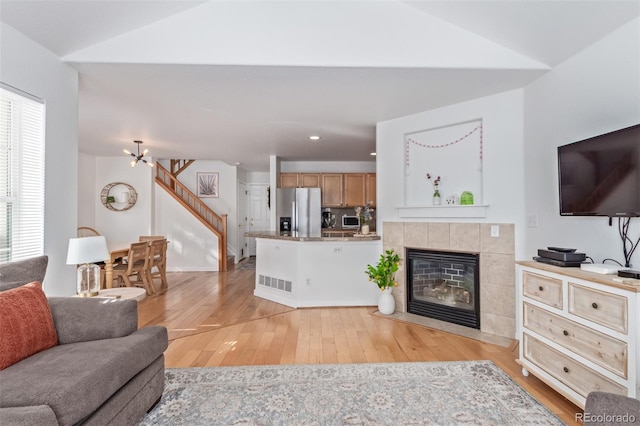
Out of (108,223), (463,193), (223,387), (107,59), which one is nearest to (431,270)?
(463,193)

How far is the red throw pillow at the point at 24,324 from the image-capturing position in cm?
159

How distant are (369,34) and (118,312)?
280 cm

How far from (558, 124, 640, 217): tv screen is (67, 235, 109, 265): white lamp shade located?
3.47 metres

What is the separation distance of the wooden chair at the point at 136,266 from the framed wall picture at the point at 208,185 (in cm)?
313

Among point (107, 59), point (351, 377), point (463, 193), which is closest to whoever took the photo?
point (351, 377)

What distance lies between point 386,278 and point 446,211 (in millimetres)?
1098

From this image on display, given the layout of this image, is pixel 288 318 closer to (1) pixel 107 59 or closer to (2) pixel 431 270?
(2) pixel 431 270

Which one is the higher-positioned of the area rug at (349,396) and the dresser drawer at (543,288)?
the dresser drawer at (543,288)

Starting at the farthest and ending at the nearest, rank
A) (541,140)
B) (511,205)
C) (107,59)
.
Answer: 1. (511,205)
2. (541,140)
3. (107,59)

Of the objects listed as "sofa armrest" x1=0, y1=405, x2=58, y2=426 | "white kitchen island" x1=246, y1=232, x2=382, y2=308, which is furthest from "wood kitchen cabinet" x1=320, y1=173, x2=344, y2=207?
→ "sofa armrest" x1=0, y1=405, x2=58, y2=426

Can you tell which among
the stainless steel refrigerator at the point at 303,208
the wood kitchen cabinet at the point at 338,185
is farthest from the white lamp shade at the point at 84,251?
the wood kitchen cabinet at the point at 338,185

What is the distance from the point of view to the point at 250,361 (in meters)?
2.75

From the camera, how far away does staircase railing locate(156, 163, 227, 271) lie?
7266 mm

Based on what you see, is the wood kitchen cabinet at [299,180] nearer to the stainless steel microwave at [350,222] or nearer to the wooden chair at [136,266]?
the stainless steel microwave at [350,222]
